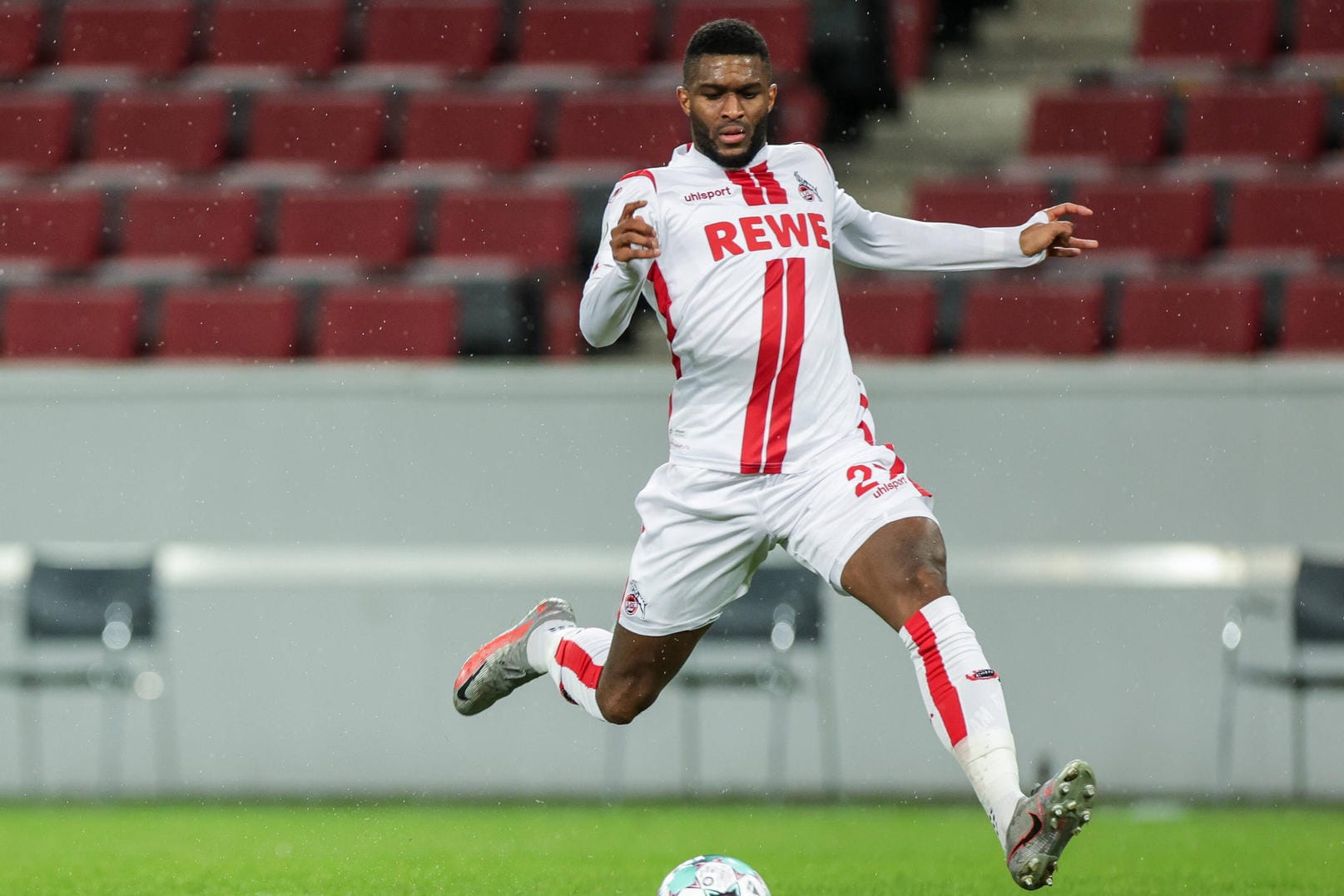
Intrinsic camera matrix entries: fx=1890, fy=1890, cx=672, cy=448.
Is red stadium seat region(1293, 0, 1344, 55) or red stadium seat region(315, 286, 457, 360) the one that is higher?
red stadium seat region(1293, 0, 1344, 55)

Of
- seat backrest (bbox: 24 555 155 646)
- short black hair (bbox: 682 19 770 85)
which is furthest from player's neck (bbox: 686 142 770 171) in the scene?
seat backrest (bbox: 24 555 155 646)

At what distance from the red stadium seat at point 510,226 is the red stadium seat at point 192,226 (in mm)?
1205

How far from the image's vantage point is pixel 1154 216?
417 inches

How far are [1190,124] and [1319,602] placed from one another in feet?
10.5

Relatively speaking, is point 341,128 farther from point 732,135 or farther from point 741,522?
point 741,522

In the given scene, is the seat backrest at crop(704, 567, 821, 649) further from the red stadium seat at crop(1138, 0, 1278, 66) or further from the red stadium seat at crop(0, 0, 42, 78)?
the red stadium seat at crop(0, 0, 42, 78)

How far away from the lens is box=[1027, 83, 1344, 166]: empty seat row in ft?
36.1

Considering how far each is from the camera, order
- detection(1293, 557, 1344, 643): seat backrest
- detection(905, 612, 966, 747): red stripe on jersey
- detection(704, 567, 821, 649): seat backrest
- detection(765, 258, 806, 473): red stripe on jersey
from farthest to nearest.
Result: detection(704, 567, 821, 649): seat backrest < detection(1293, 557, 1344, 643): seat backrest < detection(765, 258, 806, 473): red stripe on jersey < detection(905, 612, 966, 747): red stripe on jersey

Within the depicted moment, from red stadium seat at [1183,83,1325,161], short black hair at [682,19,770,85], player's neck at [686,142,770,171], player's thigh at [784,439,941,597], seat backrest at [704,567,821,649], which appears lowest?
seat backrest at [704,567,821,649]

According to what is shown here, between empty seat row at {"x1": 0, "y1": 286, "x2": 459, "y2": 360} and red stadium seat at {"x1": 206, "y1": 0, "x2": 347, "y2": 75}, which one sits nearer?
empty seat row at {"x1": 0, "y1": 286, "x2": 459, "y2": 360}

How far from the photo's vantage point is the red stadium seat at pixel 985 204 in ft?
34.5

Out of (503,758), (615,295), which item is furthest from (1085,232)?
(615,295)

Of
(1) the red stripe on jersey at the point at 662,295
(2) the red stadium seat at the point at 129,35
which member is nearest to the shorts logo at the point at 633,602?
(1) the red stripe on jersey at the point at 662,295

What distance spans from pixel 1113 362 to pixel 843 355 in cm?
474
